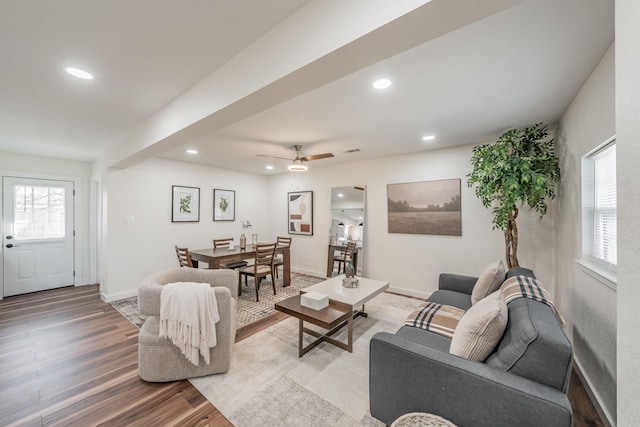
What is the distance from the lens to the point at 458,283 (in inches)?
119

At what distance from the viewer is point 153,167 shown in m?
4.64

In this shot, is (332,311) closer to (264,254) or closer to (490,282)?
(490,282)

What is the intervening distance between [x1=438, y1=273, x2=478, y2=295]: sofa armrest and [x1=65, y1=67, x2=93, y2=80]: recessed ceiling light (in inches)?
158

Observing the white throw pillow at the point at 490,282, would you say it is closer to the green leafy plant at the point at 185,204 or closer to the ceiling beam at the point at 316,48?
the ceiling beam at the point at 316,48

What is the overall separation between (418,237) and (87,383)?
4.35 meters

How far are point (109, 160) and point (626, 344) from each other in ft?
17.3

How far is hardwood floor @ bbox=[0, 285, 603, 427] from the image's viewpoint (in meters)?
1.77

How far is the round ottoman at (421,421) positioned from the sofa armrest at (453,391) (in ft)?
0.18

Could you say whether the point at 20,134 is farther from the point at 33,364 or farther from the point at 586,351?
the point at 586,351

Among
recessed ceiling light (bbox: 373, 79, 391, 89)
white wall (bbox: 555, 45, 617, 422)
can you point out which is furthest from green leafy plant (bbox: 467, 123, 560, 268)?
recessed ceiling light (bbox: 373, 79, 391, 89)

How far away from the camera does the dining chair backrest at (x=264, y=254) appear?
13.7 ft

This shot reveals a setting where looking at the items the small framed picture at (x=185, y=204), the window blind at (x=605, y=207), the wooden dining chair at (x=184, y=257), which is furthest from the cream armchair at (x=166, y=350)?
the small framed picture at (x=185, y=204)

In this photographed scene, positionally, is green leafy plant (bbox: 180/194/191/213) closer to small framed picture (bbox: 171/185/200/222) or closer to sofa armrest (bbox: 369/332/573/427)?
small framed picture (bbox: 171/185/200/222)

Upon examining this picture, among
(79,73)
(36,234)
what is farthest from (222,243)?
(79,73)
